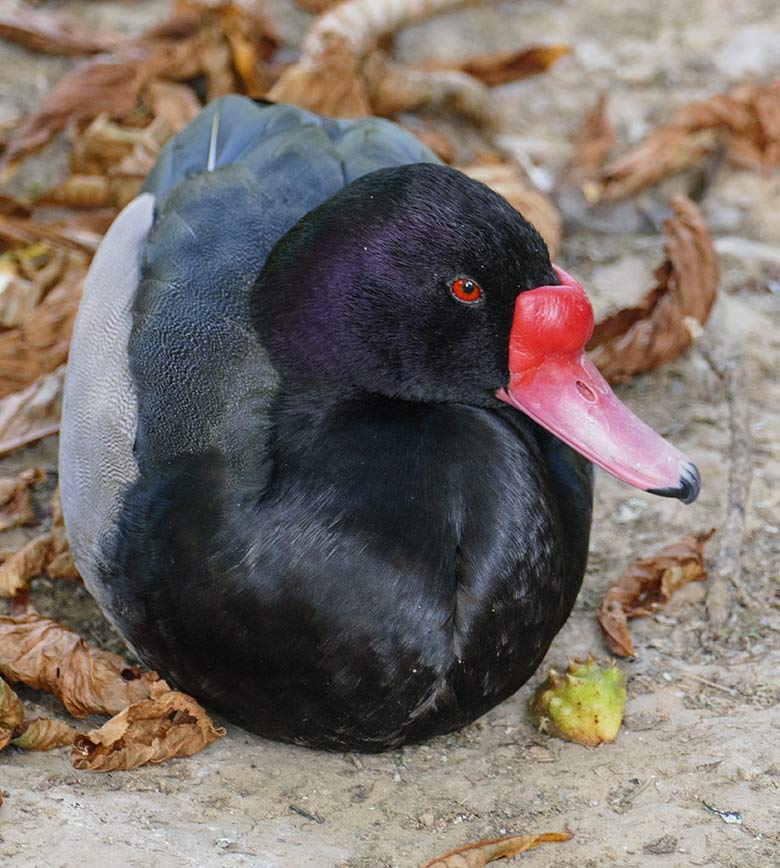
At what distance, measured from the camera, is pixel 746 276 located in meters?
4.56

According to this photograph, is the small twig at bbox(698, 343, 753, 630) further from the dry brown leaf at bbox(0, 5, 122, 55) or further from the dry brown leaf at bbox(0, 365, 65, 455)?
the dry brown leaf at bbox(0, 5, 122, 55)

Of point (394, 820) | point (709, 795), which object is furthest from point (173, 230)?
point (709, 795)

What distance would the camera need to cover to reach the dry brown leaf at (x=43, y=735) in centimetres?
275

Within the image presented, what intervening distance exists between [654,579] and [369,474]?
99 cm

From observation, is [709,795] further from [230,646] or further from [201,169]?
[201,169]

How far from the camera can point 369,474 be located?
103 inches

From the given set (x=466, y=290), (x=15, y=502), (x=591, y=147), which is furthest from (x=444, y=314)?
(x=591, y=147)

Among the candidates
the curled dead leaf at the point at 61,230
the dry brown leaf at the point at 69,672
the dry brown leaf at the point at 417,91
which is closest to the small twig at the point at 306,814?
the dry brown leaf at the point at 69,672

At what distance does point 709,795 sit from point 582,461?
0.80 metres

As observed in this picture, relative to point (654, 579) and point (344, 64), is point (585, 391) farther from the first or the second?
point (344, 64)

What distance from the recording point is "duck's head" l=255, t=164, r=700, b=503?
2.55m

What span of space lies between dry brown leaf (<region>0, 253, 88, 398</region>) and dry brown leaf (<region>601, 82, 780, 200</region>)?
201 cm

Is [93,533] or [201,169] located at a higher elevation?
[201,169]

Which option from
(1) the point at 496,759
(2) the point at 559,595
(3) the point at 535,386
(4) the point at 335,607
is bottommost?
(1) the point at 496,759
